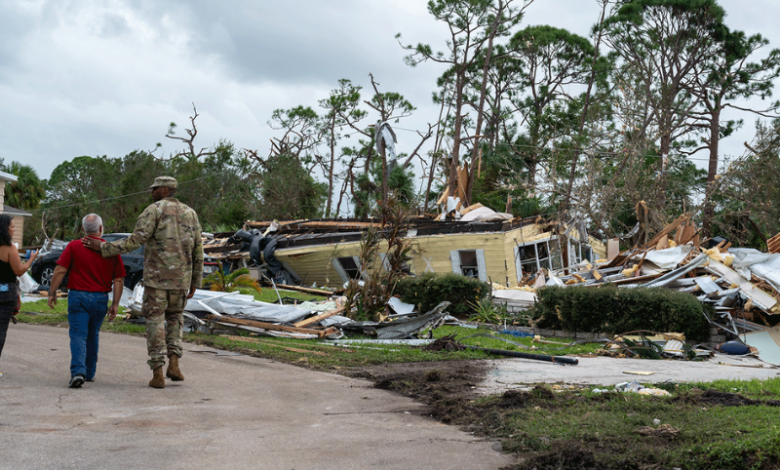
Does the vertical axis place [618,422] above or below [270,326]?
below

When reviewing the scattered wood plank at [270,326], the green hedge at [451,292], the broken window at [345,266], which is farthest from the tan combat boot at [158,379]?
the broken window at [345,266]

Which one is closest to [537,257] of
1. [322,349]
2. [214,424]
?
[322,349]

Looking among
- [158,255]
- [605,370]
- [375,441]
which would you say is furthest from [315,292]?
[375,441]

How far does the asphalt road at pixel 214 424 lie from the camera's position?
13.3ft

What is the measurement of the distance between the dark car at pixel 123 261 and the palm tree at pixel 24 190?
19898 millimetres

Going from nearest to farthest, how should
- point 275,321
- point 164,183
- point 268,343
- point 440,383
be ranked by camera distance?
point 164,183
point 440,383
point 268,343
point 275,321

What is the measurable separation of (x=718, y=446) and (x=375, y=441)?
2135mm

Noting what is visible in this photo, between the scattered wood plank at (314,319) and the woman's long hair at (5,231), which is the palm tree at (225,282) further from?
the woman's long hair at (5,231)

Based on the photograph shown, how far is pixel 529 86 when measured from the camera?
41062mm

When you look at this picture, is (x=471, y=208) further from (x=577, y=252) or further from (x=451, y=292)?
(x=451, y=292)

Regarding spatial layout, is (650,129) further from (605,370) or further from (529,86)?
(605,370)

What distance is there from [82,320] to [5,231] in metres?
1.15

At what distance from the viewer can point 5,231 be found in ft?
20.9

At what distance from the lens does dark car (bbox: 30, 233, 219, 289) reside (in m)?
15.7
